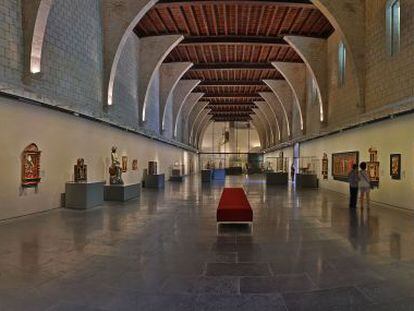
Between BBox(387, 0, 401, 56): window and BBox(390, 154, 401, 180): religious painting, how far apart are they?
4.18 metres

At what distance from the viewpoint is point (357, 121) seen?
16.5 m

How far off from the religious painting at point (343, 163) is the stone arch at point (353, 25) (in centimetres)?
273

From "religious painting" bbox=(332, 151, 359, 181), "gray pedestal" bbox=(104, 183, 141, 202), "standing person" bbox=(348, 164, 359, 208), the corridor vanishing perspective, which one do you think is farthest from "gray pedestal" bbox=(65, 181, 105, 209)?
"religious painting" bbox=(332, 151, 359, 181)

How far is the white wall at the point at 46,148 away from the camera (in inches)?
400

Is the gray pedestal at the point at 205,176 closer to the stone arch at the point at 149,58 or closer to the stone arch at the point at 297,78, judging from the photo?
the stone arch at the point at 149,58

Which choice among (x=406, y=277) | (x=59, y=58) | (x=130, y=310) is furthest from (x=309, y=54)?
(x=130, y=310)

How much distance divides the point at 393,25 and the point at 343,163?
8085 millimetres

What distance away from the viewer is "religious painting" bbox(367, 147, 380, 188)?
15164mm

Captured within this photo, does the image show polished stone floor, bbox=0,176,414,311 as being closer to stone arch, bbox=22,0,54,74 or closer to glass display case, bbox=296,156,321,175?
stone arch, bbox=22,0,54,74

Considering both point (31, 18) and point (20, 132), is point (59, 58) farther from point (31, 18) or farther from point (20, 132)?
point (20, 132)

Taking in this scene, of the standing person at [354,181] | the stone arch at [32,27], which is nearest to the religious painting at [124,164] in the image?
the stone arch at [32,27]

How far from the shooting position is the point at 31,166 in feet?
36.7

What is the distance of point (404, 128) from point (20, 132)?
43.4ft

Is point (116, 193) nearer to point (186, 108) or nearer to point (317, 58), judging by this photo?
point (317, 58)
